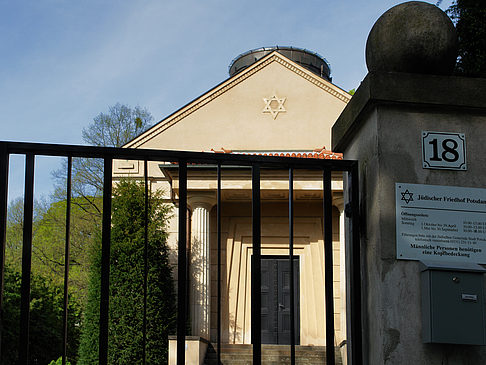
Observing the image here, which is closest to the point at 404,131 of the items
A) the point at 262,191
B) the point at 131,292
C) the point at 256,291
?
the point at 256,291

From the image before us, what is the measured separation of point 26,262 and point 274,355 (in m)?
9.48

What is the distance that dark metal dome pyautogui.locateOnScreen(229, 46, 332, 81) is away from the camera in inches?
835

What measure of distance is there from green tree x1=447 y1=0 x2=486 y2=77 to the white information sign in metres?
6.12

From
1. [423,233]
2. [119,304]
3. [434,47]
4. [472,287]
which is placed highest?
[434,47]

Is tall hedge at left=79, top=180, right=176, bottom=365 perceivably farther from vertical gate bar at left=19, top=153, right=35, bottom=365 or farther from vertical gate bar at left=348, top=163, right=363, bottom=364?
vertical gate bar at left=348, top=163, right=363, bottom=364

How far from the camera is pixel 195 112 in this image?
587 inches

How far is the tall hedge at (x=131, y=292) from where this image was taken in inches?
414

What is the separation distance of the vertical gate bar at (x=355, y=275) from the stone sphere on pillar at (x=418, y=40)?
60 cm

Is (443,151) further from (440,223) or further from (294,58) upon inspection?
(294,58)

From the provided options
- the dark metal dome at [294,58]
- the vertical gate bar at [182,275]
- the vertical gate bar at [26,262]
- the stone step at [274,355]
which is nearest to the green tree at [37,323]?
the stone step at [274,355]

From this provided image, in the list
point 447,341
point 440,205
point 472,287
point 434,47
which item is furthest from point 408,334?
point 434,47

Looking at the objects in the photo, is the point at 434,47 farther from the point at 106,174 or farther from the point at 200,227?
the point at 200,227

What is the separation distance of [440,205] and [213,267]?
37.9 feet

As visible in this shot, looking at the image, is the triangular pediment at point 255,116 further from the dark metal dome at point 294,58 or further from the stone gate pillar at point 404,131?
the stone gate pillar at point 404,131
